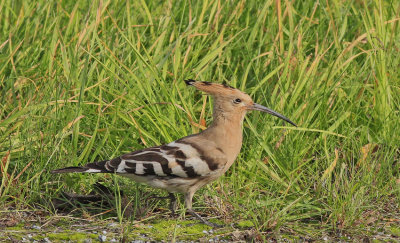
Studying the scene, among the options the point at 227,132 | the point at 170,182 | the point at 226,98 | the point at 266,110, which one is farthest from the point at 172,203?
the point at 266,110

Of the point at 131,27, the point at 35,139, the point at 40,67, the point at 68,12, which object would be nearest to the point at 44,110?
the point at 35,139

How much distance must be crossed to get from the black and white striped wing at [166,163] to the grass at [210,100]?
5.9 inches

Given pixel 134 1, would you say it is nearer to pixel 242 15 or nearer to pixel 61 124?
pixel 242 15

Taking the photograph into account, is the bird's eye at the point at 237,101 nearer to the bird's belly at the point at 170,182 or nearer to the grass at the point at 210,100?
the grass at the point at 210,100

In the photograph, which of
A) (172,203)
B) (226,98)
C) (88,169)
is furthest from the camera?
(226,98)

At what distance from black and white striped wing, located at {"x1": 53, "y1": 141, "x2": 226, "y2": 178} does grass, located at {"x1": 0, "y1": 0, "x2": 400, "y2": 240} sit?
0.49ft

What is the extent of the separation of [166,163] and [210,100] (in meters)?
0.92

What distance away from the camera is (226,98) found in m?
4.38

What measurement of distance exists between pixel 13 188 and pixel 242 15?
2.41 meters

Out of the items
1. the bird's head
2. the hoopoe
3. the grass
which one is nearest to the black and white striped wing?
the hoopoe

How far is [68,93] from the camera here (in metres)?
4.72

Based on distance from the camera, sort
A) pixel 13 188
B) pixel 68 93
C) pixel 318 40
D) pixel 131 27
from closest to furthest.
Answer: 1. pixel 13 188
2. pixel 68 93
3. pixel 131 27
4. pixel 318 40

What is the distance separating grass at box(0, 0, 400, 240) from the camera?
4.17 m

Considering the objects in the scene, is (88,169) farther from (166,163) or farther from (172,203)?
(172,203)
